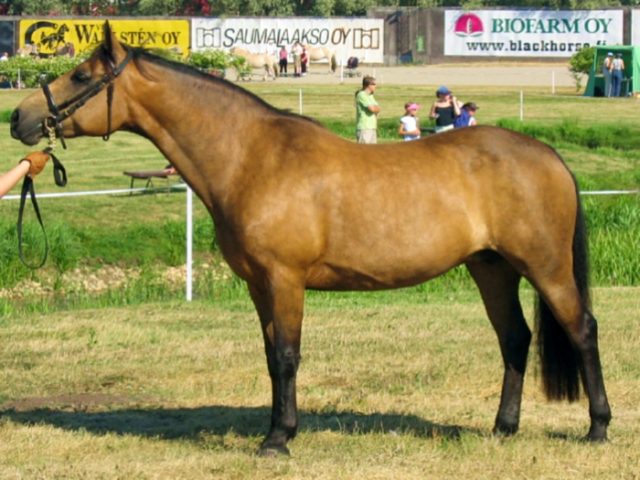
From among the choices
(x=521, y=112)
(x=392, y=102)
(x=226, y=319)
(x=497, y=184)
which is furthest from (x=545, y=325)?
(x=392, y=102)

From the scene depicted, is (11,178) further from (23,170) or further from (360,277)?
(360,277)

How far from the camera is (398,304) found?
14.1m

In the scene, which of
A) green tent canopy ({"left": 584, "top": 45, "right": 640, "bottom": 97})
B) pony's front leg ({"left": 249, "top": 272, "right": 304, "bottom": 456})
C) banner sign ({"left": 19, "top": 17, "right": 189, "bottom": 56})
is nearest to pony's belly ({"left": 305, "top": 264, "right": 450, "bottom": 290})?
pony's front leg ({"left": 249, "top": 272, "right": 304, "bottom": 456})

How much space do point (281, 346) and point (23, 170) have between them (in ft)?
5.87

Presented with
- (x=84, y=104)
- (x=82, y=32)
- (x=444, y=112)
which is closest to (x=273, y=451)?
(x=84, y=104)

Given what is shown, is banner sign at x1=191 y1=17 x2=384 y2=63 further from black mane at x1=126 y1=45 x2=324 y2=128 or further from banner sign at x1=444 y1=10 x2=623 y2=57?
black mane at x1=126 y1=45 x2=324 y2=128

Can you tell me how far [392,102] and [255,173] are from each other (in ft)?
106

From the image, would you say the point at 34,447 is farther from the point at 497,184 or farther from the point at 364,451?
the point at 497,184

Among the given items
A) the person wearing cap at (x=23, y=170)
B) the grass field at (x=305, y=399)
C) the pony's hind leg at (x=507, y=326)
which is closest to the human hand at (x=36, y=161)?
the person wearing cap at (x=23, y=170)

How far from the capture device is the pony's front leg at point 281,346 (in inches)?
312

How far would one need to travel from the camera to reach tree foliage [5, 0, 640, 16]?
2569 inches

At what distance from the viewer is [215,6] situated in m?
64.9

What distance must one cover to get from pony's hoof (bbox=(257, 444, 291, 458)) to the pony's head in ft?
6.70

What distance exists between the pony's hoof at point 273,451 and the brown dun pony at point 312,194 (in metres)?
0.01
